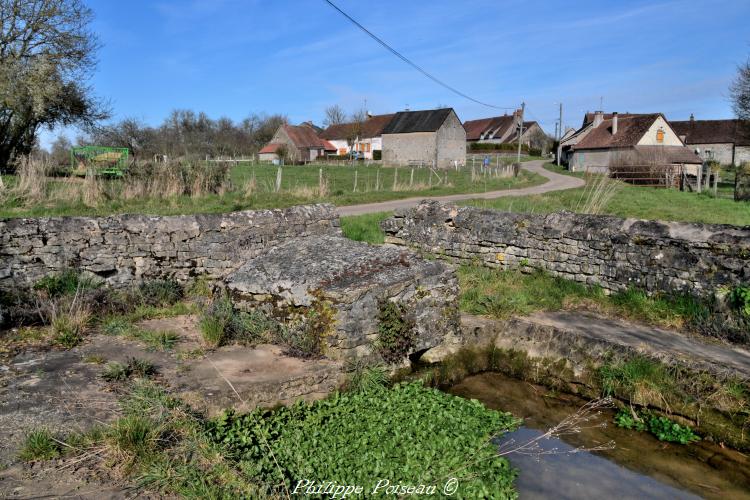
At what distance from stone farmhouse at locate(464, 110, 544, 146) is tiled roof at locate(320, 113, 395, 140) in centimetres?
1978

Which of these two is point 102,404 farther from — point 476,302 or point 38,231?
point 476,302

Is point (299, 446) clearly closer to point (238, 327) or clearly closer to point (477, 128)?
point (238, 327)

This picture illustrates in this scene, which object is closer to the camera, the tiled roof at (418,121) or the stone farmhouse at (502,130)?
the tiled roof at (418,121)

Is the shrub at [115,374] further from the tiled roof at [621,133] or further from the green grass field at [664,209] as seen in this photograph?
the tiled roof at [621,133]

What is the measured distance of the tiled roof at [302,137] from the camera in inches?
2598

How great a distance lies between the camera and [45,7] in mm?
22375

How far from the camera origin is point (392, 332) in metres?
5.67

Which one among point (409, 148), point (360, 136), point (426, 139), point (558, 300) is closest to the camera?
point (558, 300)

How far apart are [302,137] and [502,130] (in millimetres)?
34612

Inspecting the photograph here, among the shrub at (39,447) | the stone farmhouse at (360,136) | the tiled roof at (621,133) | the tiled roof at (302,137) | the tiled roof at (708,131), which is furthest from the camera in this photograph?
the stone farmhouse at (360,136)

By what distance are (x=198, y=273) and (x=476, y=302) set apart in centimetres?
417

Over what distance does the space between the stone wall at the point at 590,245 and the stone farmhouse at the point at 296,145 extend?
177ft

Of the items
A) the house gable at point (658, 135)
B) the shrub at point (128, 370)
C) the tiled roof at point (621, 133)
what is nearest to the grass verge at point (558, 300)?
the shrub at point (128, 370)

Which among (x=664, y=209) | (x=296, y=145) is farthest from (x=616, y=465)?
(x=296, y=145)
